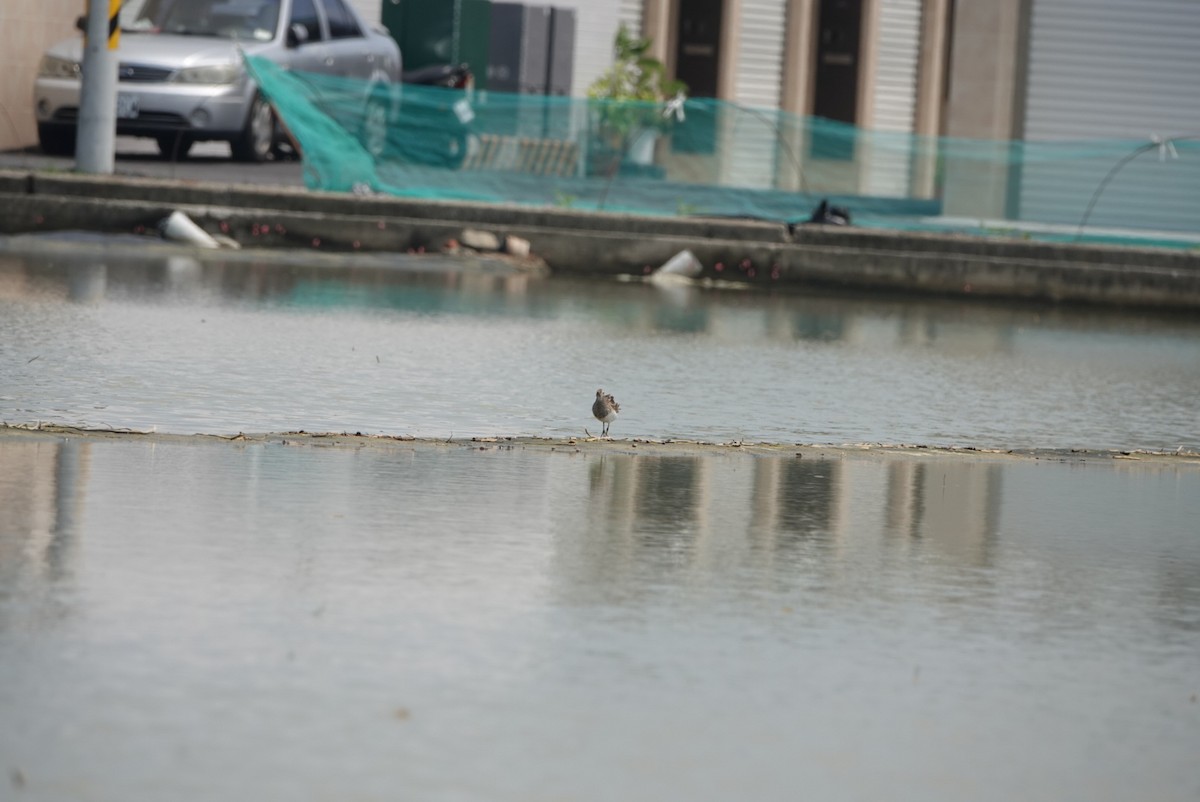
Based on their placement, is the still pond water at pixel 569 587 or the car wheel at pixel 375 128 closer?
→ the still pond water at pixel 569 587

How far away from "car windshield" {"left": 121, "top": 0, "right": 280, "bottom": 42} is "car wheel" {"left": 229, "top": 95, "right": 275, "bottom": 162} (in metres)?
0.78

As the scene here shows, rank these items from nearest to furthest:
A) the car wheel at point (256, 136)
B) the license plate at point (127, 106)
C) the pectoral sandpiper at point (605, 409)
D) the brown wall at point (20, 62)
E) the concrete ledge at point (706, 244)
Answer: the pectoral sandpiper at point (605, 409)
the concrete ledge at point (706, 244)
the license plate at point (127, 106)
the car wheel at point (256, 136)
the brown wall at point (20, 62)

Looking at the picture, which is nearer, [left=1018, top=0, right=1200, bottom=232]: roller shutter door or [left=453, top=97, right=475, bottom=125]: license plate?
[left=453, top=97, right=475, bottom=125]: license plate

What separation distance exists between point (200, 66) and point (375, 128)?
3.98m

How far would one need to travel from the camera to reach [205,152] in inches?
1099

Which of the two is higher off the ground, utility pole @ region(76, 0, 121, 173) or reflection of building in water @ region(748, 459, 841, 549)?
utility pole @ region(76, 0, 121, 173)

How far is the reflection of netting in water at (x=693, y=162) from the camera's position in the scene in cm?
1953

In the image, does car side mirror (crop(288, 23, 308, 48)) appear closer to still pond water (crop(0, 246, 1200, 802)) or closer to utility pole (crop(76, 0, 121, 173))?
utility pole (crop(76, 0, 121, 173))

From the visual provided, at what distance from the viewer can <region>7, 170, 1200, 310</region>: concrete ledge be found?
728 inches

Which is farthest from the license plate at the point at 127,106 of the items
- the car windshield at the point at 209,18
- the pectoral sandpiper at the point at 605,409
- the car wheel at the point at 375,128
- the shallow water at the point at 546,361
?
the pectoral sandpiper at the point at 605,409

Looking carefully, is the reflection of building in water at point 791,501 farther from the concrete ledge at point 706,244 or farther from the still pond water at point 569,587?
the concrete ledge at point 706,244

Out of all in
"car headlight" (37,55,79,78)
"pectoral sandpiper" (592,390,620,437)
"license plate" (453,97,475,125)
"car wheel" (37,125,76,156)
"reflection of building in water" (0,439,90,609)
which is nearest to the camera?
"reflection of building in water" (0,439,90,609)

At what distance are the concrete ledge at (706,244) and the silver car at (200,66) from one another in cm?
343

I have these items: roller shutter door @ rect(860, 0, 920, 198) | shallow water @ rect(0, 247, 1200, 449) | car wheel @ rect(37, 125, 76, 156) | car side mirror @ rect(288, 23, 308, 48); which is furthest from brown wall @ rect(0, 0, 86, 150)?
roller shutter door @ rect(860, 0, 920, 198)
